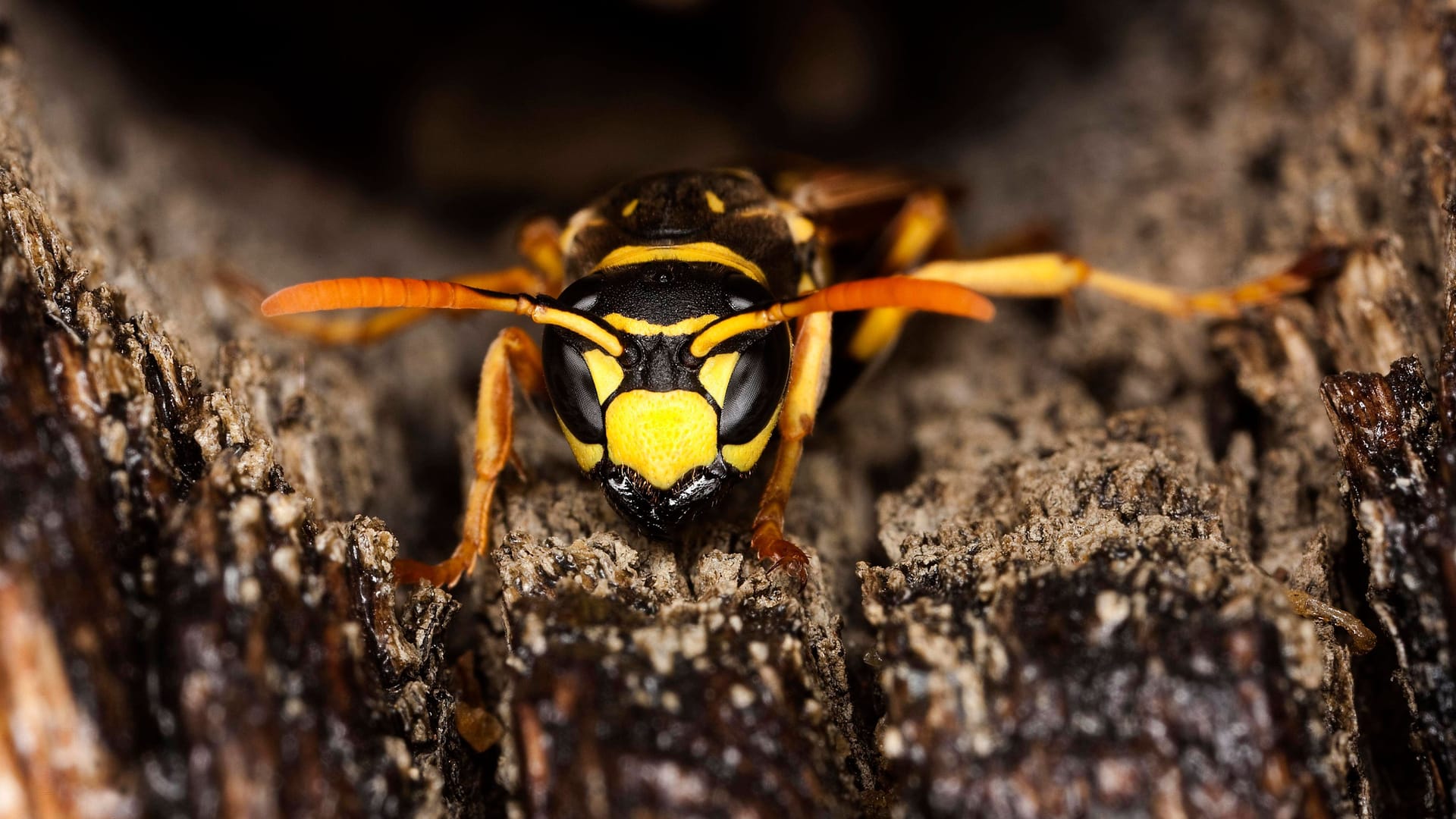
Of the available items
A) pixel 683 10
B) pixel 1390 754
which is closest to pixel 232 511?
pixel 1390 754

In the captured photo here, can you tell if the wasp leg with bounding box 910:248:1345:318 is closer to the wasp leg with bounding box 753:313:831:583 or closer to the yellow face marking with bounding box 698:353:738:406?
the wasp leg with bounding box 753:313:831:583

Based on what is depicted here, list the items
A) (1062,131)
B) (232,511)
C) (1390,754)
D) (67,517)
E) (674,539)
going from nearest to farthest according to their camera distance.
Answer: (67,517) < (232,511) < (1390,754) < (674,539) < (1062,131)

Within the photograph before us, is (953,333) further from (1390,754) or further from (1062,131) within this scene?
(1390,754)

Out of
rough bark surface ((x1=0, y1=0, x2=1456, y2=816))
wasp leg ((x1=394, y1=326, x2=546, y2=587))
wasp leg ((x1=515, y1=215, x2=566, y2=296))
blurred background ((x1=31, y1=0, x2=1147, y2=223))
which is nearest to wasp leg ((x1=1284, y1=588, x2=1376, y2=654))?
rough bark surface ((x1=0, y1=0, x2=1456, y2=816))

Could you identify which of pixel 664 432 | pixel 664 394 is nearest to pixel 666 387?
pixel 664 394

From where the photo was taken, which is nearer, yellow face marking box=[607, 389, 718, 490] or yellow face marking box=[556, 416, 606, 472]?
yellow face marking box=[607, 389, 718, 490]
